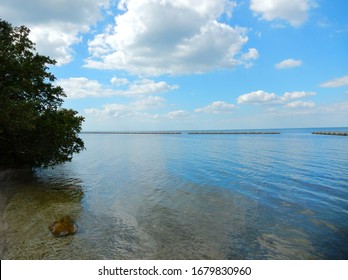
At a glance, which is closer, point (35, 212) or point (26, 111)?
point (35, 212)

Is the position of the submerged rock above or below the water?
above

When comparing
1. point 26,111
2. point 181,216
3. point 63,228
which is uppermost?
point 26,111

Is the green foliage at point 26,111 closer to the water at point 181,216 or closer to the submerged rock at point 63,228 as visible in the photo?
the water at point 181,216

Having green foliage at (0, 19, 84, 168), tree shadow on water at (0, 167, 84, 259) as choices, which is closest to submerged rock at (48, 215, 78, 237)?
tree shadow on water at (0, 167, 84, 259)

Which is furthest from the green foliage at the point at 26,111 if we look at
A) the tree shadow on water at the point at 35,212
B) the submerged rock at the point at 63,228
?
the submerged rock at the point at 63,228

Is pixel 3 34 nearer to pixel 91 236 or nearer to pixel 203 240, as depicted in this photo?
pixel 91 236

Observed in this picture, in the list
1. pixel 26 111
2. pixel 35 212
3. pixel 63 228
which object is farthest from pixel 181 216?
pixel 26 111

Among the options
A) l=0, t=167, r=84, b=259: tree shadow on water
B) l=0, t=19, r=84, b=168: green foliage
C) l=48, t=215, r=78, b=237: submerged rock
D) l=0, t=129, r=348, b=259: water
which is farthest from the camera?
l=0, t=19, r=84, b=168: green foliage

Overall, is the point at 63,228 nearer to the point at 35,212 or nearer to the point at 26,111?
the point at 35,212

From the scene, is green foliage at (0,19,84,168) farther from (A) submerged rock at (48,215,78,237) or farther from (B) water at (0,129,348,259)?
(A) submerged rock at (48,215,78,237)

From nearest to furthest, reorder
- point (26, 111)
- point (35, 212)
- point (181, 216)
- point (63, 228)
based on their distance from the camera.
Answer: point (63, 228)
point (181, 216)
point (35, 212)
point (26, 111)

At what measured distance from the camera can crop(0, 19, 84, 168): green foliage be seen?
70.3ft

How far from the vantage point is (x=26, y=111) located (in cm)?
2138

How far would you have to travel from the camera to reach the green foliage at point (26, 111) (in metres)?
21.4
